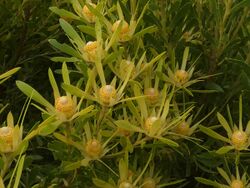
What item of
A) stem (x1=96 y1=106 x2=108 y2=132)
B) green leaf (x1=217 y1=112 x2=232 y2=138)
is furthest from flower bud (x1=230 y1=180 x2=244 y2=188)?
stem (x1=96 y1=106 x2=108 y2=132)

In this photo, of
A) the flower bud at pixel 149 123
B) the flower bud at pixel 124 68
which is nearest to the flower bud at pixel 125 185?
the flower bud at pixel 149 123

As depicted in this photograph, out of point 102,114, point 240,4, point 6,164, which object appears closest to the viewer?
point 6,164

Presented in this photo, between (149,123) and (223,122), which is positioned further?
(223,122)

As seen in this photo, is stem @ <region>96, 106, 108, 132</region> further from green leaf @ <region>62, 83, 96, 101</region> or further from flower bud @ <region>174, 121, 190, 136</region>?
flower bud @ <region>174, 121, 190, 136</region>

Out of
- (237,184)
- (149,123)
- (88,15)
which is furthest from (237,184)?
(88,15)

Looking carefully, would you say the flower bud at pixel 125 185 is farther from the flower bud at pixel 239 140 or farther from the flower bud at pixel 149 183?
the flower bud at pixel 239 140

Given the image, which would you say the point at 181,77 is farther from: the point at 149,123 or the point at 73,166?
the point at 73,166

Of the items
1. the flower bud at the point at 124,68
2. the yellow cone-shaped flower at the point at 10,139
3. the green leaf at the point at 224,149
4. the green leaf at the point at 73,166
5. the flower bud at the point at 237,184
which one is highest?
the flower bud at the point at 124,68

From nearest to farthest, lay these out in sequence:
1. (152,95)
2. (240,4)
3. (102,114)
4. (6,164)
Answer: (6,164), (102,114), (152,95), (240,4)
